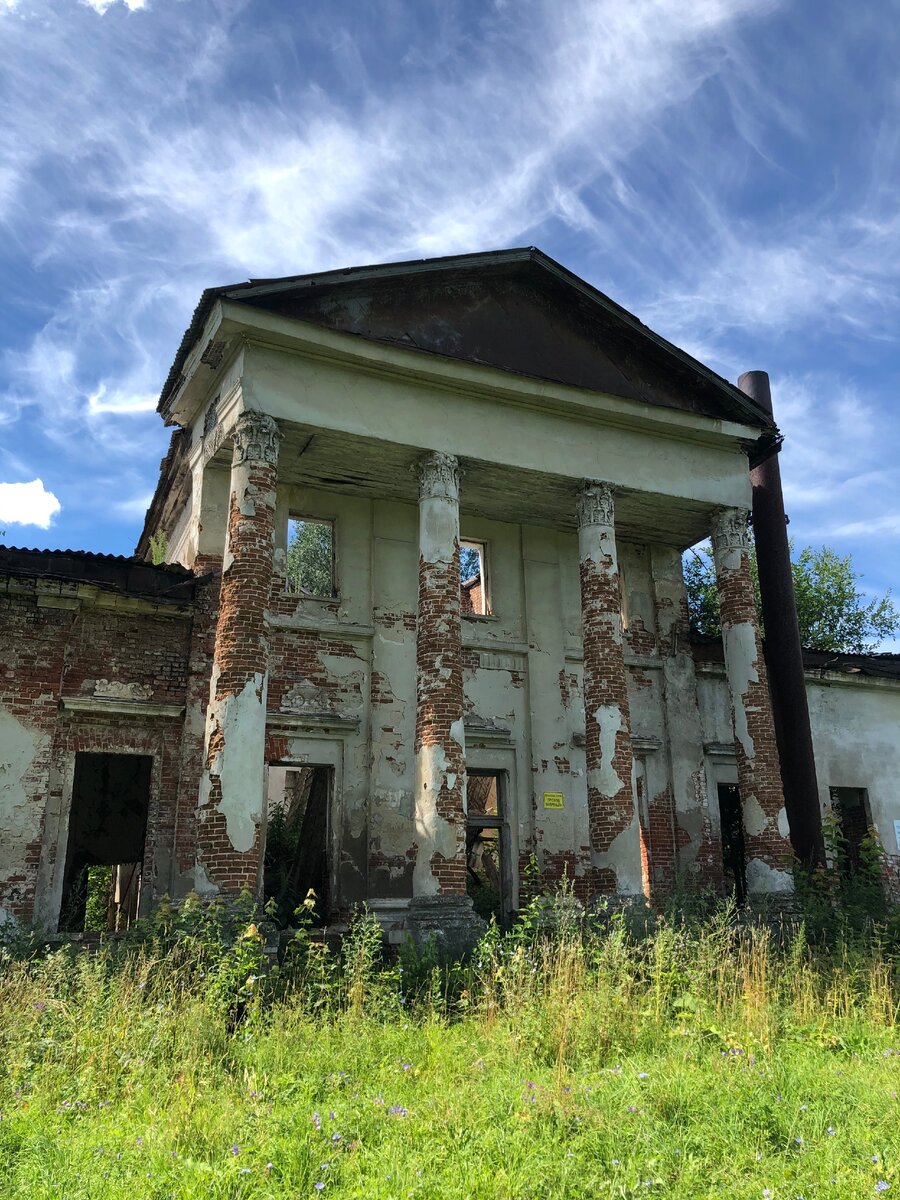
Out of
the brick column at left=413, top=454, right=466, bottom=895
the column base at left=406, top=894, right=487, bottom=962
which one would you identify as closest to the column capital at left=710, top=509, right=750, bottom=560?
the brick column at left=413, top=454, right=466, bottom=895

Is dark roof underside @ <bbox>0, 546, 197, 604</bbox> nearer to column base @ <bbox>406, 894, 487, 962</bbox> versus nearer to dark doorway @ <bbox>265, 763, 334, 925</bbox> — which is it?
dark doorway @ <bbox>265, 763, 334, 925</bbox>

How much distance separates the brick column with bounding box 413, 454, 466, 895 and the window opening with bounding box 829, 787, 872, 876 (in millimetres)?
9103

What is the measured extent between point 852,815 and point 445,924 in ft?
33.4

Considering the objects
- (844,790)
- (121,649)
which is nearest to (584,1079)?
(121,649)

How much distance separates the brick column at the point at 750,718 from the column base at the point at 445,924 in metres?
4.79

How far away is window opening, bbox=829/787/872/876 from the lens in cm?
1773

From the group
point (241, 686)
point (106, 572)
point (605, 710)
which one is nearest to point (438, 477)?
point (605, 710)

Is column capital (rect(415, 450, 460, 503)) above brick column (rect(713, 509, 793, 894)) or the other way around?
above

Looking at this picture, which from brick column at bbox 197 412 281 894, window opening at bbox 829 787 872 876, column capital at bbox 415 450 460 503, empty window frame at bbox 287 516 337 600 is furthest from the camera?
empty window frame at bbox 287 516 337 600

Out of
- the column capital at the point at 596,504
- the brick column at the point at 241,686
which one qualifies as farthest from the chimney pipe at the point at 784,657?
the brick column at the point at 241,686

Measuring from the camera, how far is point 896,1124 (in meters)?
5.81

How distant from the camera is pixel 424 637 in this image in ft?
41.5

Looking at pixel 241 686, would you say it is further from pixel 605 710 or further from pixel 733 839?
pixel 733 839

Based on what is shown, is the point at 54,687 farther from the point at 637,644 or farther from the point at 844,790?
the point at 844,790
